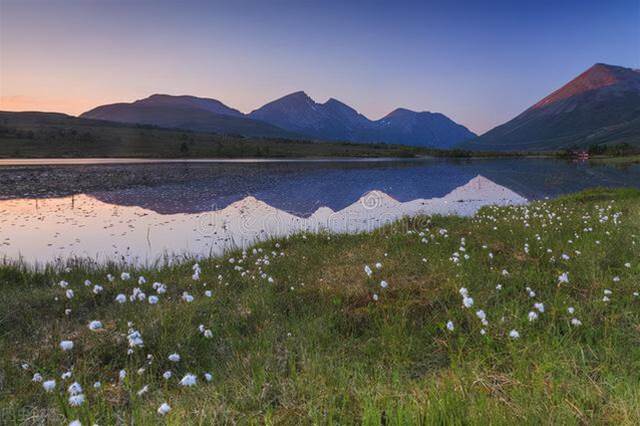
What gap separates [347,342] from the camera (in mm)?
5598

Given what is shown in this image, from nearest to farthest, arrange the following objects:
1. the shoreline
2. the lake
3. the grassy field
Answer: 1. the grassy field
2. the shoreline
3. the lake

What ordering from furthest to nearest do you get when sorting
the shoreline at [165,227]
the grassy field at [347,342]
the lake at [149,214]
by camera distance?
the lake at [149,214] < the shoreline at [165,227] < the grassy field at [347,342]

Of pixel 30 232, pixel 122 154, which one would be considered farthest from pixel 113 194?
pixel 122 154

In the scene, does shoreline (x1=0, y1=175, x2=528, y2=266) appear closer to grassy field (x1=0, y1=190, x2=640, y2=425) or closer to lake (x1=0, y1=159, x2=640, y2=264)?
lake (x1=0, y1=159, x2=640, y2=264)

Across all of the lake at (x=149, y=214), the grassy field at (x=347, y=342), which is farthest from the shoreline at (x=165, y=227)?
the grassy field at (x=347, y=342)

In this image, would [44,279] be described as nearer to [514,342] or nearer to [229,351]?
[229,351]

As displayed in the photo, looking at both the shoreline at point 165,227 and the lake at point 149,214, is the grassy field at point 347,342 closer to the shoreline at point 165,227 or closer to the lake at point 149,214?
the shoreline at point 165,227

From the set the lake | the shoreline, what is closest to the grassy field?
the shoreline

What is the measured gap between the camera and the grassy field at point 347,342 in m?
3.54

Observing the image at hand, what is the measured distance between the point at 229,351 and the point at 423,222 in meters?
13.0

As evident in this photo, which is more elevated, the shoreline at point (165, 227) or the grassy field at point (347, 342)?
the grassy field at point (347, 342)

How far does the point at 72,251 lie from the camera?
14.4 meters

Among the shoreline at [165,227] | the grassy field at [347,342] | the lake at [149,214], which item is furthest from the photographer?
the lake at [149,214]

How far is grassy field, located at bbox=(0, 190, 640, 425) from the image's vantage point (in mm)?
3539
